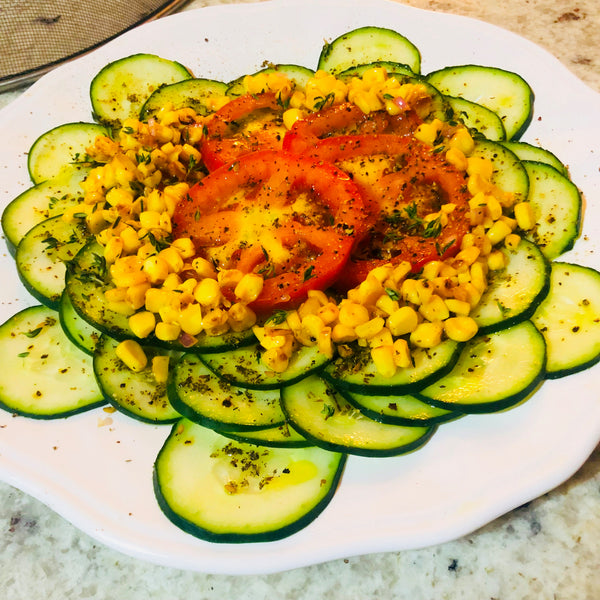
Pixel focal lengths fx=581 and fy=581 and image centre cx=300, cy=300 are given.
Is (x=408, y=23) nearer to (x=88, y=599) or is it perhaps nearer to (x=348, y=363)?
(x=348, y=363)

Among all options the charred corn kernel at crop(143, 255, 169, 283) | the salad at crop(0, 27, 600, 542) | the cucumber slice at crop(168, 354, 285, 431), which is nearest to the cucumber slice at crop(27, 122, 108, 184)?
the salad at crop(0, 27, 600, 542)

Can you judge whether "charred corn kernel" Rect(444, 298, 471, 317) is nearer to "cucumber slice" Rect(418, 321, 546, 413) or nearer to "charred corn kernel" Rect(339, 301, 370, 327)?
"cucumber slice" Rect(418, 321, 546, 413)

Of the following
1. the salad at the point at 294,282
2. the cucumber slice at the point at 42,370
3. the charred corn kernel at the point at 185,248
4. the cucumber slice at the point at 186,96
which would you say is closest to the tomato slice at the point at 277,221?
the salad at the point at 294,282

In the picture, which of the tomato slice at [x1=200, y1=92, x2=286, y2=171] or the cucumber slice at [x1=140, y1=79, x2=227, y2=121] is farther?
the cucumber slice at [x1=140, y1=79, x2=227, y2=121]

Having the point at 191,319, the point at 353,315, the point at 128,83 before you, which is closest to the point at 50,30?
the point at 128,83

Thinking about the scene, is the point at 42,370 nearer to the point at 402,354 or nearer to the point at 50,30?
the point at 402,354

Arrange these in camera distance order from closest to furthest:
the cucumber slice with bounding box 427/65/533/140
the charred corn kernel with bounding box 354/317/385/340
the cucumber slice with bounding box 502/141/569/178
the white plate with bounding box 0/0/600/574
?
the white plate with bounding box 0/0/600/574
the charred corn kernel with bounding box 354/317/385/340
the cucumber slice with bounding box 502/141/569/178
the cucumber slice with bounding box 427/65/533/140
